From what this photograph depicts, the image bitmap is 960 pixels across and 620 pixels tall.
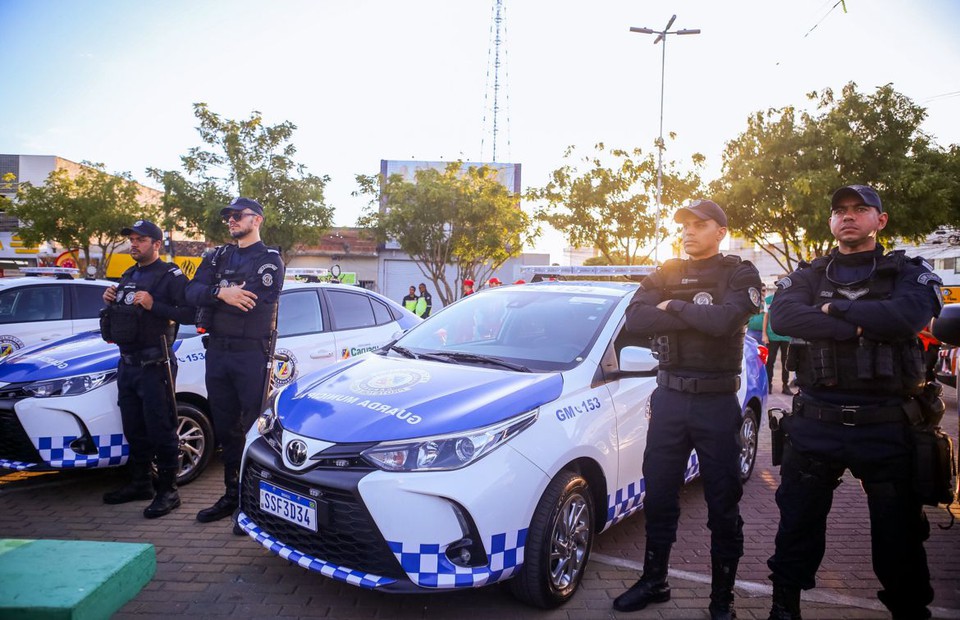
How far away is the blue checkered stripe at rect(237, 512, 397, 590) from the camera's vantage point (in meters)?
2.54

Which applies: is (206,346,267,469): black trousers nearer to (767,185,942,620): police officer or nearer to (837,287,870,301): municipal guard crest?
(767,185,942,620): police officer

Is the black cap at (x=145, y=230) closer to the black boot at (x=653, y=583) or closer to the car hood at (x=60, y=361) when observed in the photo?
the car hood at (x=60, y=361)

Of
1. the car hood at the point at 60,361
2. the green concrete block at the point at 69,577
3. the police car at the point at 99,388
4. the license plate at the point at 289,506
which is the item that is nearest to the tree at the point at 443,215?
the police car at the point at 99,388

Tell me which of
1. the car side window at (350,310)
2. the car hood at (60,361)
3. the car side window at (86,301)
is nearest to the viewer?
the car hood at (60,361)

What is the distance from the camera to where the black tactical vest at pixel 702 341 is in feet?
9.83

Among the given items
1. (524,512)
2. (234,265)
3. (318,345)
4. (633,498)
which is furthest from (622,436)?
(318,345)

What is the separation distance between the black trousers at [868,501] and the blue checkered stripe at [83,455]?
4.25 metres

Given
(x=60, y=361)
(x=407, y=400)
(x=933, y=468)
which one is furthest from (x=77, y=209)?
(x=933, y=468)

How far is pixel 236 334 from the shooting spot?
158 inches

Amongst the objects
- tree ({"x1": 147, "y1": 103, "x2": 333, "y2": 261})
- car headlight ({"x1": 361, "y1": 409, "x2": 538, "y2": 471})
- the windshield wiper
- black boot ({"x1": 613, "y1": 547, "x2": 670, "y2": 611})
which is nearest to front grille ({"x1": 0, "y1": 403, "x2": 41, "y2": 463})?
the windshield wiper

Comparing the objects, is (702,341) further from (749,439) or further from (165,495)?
(165,495)

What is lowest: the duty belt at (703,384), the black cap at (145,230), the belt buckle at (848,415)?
the belt buckle at (848,415)

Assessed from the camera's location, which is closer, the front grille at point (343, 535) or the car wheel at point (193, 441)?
the front grille at point (343, 535)

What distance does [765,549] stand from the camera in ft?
12.8
